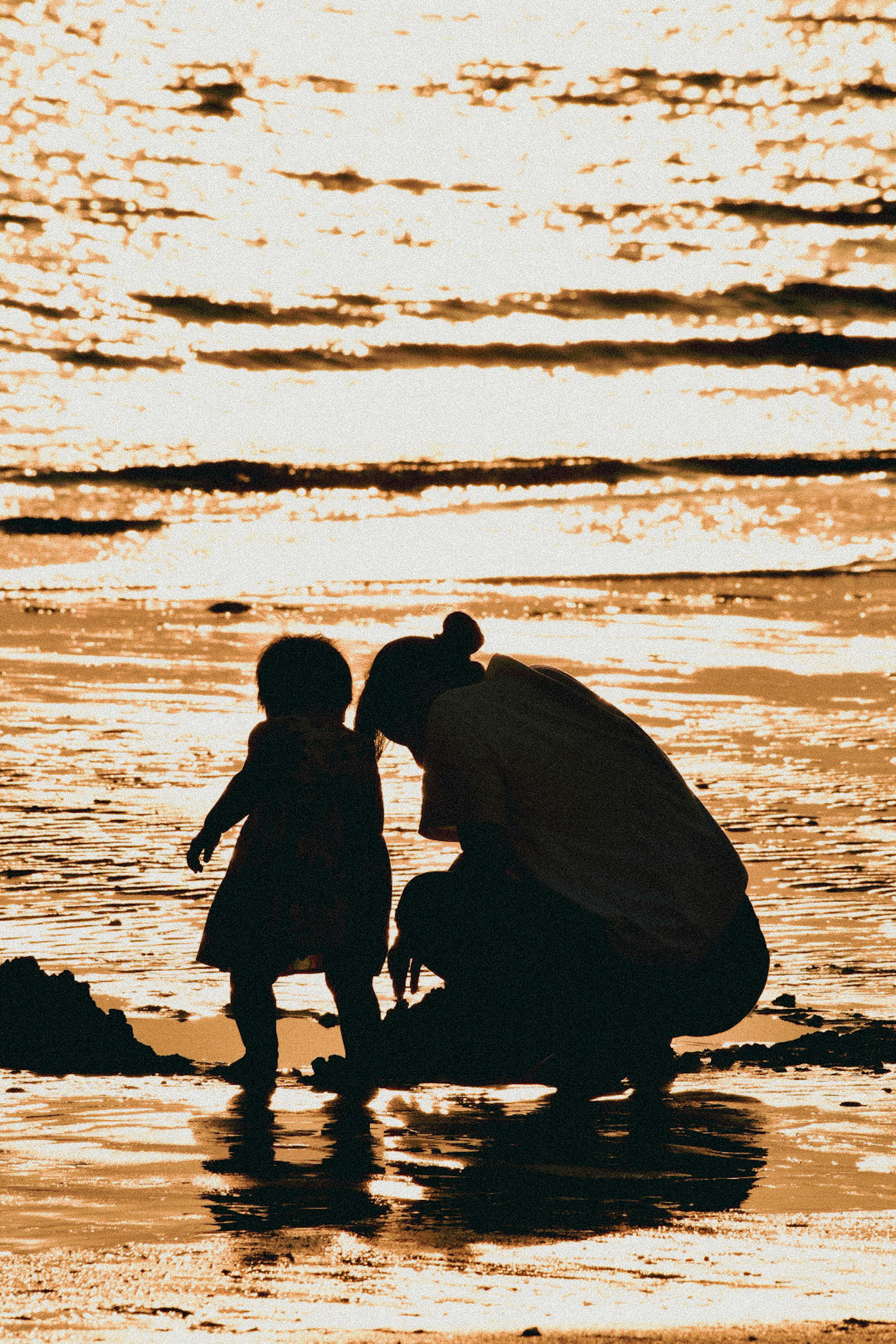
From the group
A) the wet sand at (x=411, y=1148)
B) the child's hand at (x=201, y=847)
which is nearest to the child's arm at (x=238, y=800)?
the child's hand at (x=201, y=847)

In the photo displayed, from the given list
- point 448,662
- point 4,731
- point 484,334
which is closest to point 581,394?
point 484,334

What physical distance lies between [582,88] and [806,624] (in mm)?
11786

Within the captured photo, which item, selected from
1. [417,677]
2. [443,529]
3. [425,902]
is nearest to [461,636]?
[417,677]

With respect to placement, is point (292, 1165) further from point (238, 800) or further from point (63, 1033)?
point (238, 800)

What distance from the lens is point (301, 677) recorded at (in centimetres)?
435

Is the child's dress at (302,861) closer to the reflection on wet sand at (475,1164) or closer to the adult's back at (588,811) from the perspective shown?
the reflection on wet sand at (475,1164)

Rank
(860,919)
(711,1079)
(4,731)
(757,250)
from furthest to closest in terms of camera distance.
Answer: (757,250), (4,731), (860,919), (711,1079)

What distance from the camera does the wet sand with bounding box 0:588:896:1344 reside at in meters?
2.39

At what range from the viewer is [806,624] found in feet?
36.3

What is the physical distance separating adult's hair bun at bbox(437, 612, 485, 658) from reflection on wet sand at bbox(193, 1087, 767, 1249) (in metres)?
1.02

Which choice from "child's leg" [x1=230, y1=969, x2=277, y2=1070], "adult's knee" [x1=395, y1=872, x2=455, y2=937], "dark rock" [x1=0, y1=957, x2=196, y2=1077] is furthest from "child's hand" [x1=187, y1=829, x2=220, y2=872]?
"adult's knee" [x1=395, y1=872, x2=455, y2=937]

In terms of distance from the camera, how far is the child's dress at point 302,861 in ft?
13.4

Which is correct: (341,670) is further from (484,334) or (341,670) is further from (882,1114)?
(484,334)

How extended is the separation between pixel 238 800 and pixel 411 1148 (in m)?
1.15
